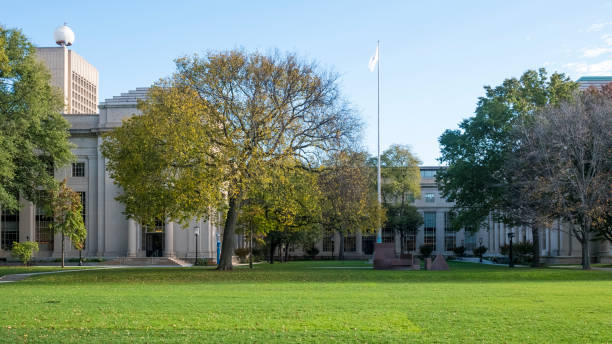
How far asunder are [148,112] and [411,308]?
77.4ft

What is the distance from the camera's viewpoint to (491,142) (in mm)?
47938

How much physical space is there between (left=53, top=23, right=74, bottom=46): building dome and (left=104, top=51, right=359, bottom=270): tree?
67579 millimetres

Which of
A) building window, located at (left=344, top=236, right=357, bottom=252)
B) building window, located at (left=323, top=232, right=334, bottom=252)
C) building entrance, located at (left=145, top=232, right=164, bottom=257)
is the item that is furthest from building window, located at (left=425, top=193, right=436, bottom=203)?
building entrance, located at (left=145, top=232, right=164, bottom=257)

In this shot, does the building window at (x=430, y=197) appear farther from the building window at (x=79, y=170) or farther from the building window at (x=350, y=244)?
the building window at (x=79, y=170)

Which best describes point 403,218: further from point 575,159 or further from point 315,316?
point 315,316

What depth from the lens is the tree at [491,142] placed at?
46.0 meters

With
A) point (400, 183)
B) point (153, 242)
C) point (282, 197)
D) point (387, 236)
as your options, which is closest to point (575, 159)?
point (282, 197)

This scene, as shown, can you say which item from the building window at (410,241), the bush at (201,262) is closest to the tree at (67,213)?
the bush at (201,262)

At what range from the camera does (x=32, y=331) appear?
12648 millimetres

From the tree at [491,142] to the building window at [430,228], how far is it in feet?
165

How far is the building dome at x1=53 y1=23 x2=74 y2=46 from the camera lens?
97500 millimetres

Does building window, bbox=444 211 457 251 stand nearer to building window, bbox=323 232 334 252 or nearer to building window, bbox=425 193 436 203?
building window, bbox=425 193 436 203

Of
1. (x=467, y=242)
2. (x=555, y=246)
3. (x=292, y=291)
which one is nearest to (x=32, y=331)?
(x=292, y=291)

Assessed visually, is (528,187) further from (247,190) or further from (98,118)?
(98,118)
